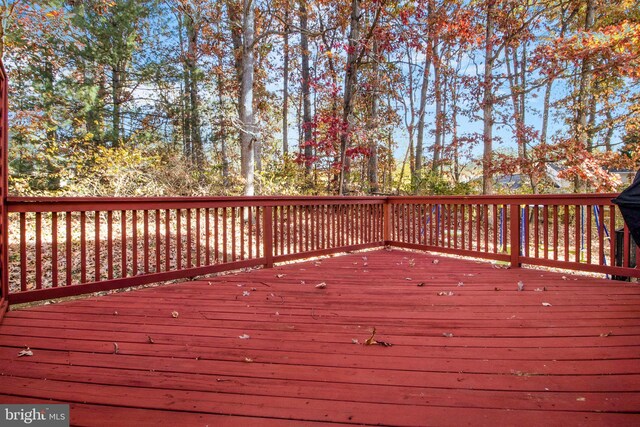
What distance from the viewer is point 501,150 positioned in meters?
8.95

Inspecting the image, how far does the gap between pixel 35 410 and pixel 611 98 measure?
40.3 ft

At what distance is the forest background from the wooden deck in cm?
472

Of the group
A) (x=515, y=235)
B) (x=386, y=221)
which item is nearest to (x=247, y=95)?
(x=386, y=221)

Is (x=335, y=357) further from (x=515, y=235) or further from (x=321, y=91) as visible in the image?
(x=321, y=91)

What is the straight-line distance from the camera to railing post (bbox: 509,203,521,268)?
4016 mm

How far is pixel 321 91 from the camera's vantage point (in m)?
9.21

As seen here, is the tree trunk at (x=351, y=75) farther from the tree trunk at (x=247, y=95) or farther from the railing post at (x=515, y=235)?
the railing post at (x=515, y=235)

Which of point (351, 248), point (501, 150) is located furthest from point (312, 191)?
point (501, 150)

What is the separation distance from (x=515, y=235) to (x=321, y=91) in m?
6.54

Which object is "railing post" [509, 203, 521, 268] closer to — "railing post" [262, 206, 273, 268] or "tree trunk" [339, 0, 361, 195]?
"railing post" [262, 206, 273, 268]

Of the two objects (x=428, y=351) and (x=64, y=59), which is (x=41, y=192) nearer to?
(x=64, y=59)

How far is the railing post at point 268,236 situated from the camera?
411cm

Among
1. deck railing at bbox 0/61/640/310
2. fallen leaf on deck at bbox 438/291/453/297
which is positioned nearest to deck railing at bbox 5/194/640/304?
deck railing at bbox 0/61/640/310

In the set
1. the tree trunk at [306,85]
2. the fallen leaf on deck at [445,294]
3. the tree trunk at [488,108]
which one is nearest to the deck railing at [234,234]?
the fallen leaf on deck at [445,294]
